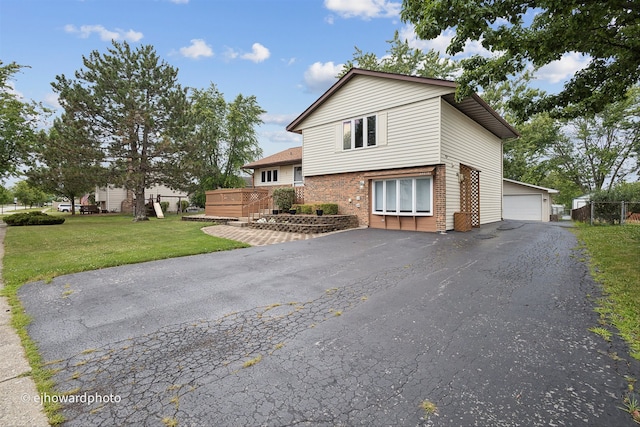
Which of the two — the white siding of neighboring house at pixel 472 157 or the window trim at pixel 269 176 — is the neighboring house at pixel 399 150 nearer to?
the white siding of neighboring house at pixel 472 157

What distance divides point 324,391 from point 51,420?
179 cm

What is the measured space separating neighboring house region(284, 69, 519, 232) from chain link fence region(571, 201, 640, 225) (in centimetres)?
532

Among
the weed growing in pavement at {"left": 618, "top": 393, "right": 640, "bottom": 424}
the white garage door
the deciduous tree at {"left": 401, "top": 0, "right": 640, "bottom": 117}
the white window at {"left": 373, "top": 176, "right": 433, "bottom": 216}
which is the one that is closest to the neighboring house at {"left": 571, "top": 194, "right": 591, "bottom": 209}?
the white garage door

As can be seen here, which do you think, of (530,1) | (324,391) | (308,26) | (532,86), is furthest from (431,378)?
(532,86)

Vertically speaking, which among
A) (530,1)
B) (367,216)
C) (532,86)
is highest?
(532,86)

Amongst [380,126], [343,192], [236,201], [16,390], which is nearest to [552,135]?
[380,126]

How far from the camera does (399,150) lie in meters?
12.0

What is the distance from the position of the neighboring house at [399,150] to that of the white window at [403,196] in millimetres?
40

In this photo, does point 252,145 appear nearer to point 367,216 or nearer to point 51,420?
point 367,216

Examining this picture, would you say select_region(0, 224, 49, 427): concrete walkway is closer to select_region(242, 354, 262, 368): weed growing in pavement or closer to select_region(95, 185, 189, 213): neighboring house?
select_region(242, 354, 262, 368): weed growing in pavement

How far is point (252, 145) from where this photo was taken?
3344 cm

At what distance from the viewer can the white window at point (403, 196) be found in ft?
37.8

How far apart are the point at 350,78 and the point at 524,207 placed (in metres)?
18.9

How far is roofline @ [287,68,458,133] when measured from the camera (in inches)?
420
